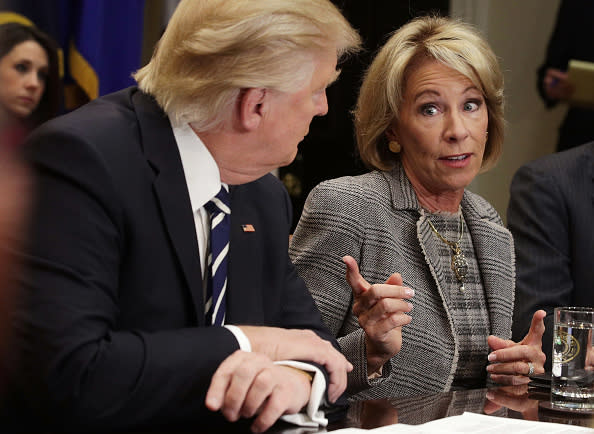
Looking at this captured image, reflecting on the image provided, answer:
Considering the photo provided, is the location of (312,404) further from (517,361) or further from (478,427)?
(517,361)

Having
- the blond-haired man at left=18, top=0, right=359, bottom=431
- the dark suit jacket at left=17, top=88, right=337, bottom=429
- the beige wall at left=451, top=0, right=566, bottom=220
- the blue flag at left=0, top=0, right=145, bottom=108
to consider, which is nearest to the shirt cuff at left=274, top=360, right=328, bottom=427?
the blond-haired man at left=18, top=0, right=359, bottom=431

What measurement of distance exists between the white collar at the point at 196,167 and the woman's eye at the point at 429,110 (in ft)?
3.23

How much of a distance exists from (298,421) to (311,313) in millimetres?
416

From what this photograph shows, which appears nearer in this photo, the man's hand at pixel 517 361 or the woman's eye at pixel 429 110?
the man's hand at pixel 517 361

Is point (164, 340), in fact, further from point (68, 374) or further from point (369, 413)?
point (369, 413)

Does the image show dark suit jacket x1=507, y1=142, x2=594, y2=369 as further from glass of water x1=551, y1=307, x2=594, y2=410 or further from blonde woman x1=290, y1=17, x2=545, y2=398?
glass of water x1=551, y1=307, x2=594, y2=410

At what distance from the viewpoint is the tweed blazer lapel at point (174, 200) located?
1.17 metres

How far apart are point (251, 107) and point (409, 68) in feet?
3.17

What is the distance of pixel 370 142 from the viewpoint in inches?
84.3

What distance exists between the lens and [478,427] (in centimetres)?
107

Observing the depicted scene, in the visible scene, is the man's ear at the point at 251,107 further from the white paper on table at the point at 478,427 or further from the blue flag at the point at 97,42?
the blue flag at the point at 97,42

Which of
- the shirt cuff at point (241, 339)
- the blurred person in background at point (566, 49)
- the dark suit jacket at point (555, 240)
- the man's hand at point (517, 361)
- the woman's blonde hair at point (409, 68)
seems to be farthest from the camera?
the dark suit jacket at point (555, 240)

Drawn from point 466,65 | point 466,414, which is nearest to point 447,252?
point 466,65

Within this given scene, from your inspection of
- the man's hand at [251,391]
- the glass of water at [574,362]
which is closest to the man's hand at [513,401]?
the glass of water at [574,362]
